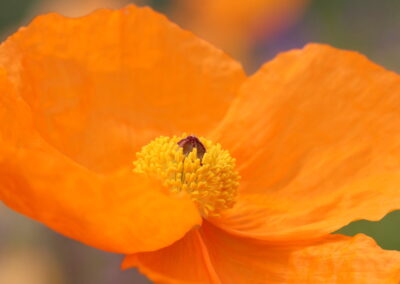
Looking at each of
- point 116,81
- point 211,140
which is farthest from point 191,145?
point 116,81

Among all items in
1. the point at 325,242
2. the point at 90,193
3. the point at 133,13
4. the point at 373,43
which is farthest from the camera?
the point at 373,43

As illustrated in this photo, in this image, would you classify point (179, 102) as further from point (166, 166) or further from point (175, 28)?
point (166, 166)

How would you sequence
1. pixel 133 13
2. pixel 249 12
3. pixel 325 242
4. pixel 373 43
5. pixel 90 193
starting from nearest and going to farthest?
1. pixel 90 193
2. pixel 325 242
3. pixel 133 13
4. pixel 373 43
5. pixel 249 12

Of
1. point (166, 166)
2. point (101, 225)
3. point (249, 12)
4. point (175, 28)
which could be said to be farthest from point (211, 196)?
point (249, 12)

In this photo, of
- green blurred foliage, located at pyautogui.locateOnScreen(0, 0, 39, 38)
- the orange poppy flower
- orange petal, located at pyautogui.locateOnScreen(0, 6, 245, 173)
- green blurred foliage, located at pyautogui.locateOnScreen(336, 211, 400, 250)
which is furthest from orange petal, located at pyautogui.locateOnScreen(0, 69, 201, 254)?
green blurred foliage, located at pyautogui.locateOnScreen(0, 0, 39, 38)

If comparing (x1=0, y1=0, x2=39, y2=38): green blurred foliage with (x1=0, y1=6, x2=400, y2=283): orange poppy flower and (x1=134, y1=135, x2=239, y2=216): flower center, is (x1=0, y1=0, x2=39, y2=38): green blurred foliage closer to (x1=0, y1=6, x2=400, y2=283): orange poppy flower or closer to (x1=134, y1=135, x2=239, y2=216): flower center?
(x1=0, y1=6, x2=400, y2=283): orange poppy flower

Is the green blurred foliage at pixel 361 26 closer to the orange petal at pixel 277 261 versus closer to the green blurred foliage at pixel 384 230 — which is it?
the green blurred foliage at pixel 384 230
